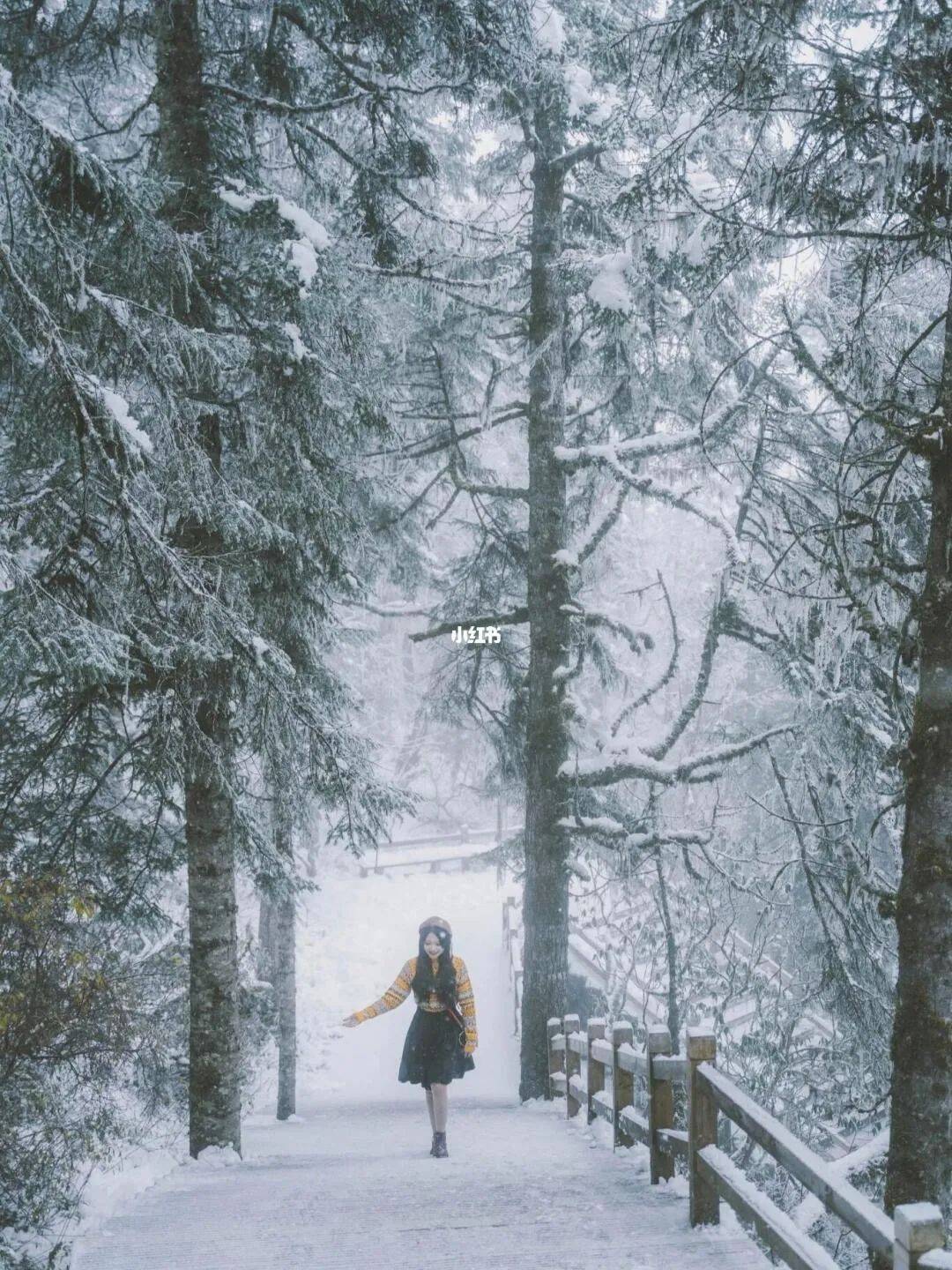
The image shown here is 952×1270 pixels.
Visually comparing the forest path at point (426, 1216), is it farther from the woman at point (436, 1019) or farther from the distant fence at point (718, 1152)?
the woman at point (436, 1019)

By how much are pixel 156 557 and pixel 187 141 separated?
4.53 meters

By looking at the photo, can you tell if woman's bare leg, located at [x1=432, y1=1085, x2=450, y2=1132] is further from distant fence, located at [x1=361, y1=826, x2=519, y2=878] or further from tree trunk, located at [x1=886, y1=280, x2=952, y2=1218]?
distant fence, located at [x1=361, y1=826, x2=519, y2=878]

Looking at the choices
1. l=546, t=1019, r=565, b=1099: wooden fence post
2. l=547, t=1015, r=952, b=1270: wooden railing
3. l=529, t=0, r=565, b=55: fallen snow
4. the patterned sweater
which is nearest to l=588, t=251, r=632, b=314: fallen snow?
l=529, t=0, r=565, b=55: fallen snow

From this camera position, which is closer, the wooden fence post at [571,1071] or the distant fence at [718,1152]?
the distant fence at [718,1152]

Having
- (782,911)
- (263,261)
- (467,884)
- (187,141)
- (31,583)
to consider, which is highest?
(187,141)

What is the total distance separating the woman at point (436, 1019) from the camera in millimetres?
7305

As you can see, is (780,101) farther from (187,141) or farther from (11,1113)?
(11,1113)

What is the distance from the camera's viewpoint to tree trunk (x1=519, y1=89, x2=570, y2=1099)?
10.4 metres

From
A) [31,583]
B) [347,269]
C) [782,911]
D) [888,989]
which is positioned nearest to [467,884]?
[782,911]

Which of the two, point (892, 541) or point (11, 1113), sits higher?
point (892, 541)

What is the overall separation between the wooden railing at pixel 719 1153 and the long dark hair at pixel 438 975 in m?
1.41

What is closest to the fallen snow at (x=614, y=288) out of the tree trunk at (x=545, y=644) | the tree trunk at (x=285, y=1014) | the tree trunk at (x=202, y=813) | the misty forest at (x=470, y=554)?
the misty forest at (x=470, y=554)

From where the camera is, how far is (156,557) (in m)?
4.58

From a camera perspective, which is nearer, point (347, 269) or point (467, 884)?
point (347, 269)
